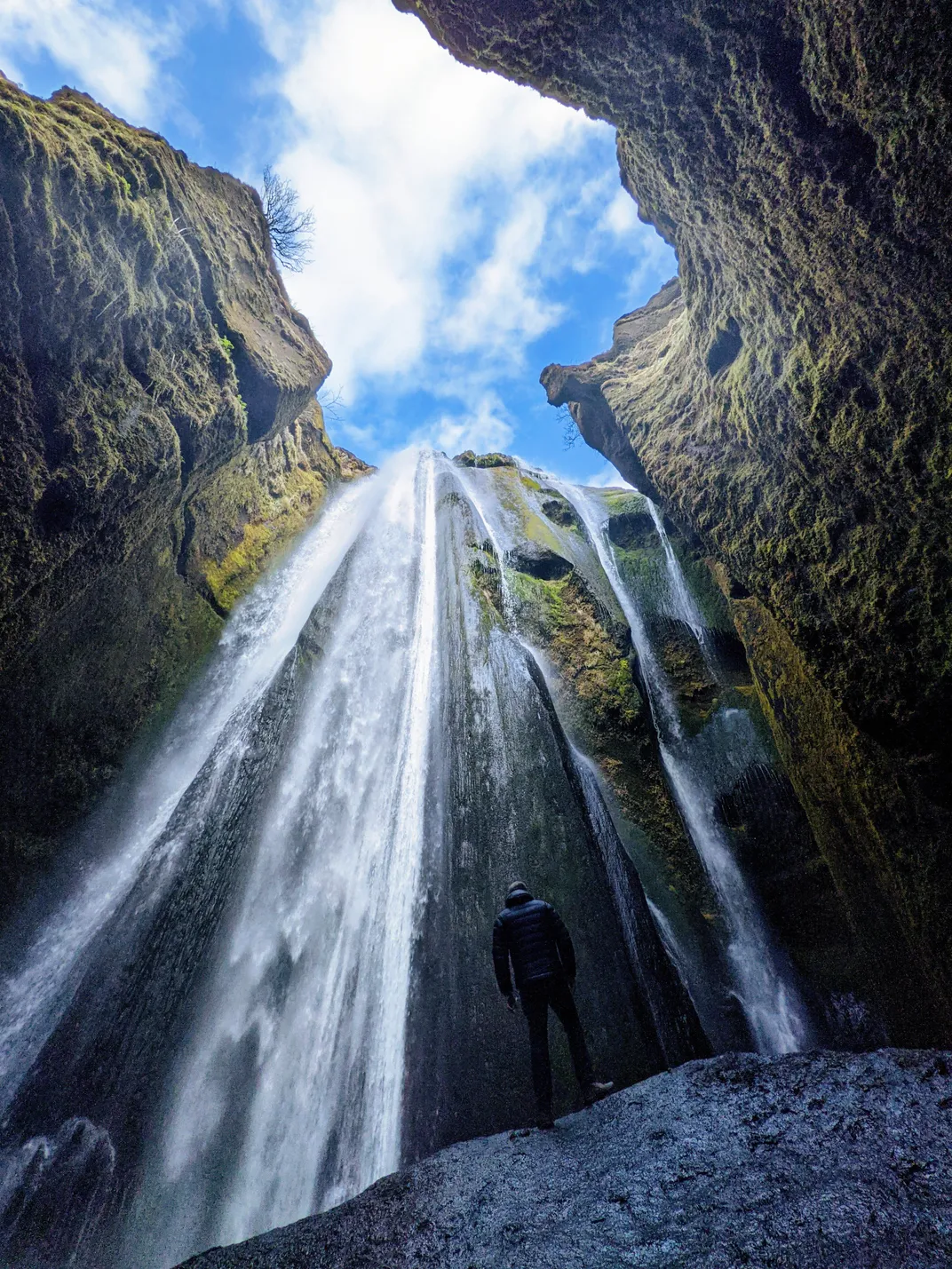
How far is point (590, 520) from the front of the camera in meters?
16.9

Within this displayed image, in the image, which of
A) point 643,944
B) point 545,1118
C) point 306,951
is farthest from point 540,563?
point 545,1118

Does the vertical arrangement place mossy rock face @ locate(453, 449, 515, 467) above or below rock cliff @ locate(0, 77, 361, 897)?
above

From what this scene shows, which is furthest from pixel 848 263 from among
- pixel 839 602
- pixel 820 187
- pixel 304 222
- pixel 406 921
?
pixel 304 222

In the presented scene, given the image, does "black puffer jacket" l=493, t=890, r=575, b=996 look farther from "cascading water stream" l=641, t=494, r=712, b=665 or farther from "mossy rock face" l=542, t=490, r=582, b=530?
"mossy rock face" l=542, t=490, r=582, b=530

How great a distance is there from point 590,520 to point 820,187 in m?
12.5

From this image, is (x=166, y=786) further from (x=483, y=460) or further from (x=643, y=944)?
(x=483, y=460)

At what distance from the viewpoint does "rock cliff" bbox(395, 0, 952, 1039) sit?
3883 mm

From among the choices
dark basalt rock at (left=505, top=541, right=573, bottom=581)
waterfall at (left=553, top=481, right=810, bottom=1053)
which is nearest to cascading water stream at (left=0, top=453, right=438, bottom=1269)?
dark basalt rock at (left=505, top=541, right=573, bottom=581)

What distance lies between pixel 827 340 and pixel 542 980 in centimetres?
620

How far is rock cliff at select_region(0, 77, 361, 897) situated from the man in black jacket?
6.04 m

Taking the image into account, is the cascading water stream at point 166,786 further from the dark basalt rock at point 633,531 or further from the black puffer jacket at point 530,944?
the dark basalt rock at point 633,531

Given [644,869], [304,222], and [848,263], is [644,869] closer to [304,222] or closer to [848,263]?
[848,263]

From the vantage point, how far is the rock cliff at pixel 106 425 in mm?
5152

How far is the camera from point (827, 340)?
16.6 feet
